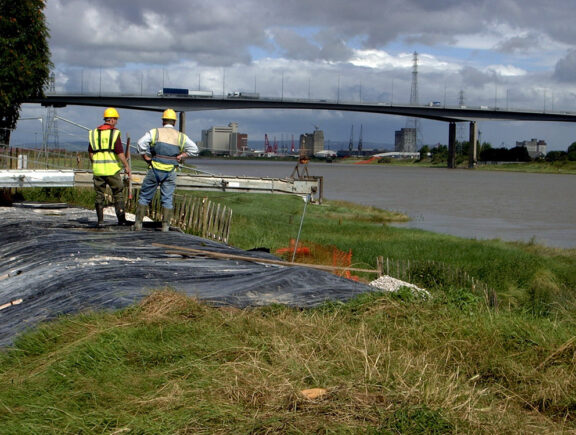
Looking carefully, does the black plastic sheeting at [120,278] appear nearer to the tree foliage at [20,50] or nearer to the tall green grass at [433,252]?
the tall green grass at [433,252]

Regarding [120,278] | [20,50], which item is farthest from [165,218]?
[20,50]

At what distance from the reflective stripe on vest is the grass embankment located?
4.77m

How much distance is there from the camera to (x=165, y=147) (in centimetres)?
1109

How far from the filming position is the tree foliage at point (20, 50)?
87.1ft

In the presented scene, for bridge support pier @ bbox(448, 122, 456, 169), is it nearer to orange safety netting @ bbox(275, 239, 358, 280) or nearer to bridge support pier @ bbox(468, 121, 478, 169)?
bridge support pier @ bbox(468, 121, 478, 169)

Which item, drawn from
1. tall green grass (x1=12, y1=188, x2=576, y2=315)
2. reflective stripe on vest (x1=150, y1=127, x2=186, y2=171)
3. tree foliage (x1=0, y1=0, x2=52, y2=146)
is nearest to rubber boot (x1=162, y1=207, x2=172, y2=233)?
reflective stripe on vest (x1=150, y1=127, x2=186, y2=171)

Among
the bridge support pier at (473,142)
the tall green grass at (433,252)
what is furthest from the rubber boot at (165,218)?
the bridge support pier at (473,142)

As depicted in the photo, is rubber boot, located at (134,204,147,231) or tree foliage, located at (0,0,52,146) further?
tree foliage, located at (0,0,52,146)

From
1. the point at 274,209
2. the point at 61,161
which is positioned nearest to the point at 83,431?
the point at 61,161

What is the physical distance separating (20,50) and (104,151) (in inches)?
704

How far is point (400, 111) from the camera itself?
86.9 meters

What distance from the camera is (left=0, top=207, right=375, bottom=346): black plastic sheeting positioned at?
23.1ft

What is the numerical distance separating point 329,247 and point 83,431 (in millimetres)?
13167

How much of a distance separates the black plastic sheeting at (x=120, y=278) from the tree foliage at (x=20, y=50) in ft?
56.2
